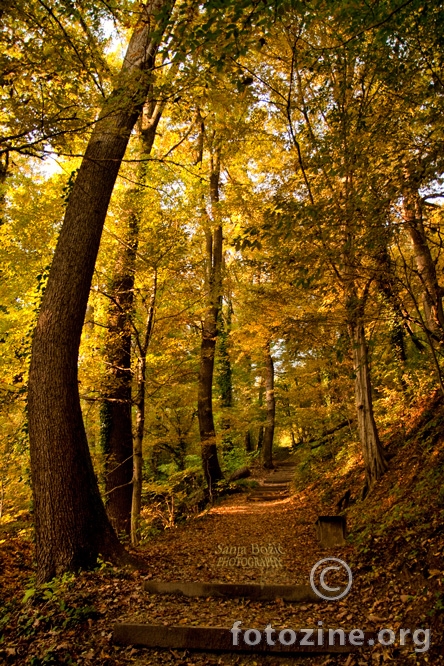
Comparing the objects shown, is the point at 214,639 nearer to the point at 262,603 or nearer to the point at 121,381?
the point at 262,603

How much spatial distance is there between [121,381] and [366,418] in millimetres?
4588

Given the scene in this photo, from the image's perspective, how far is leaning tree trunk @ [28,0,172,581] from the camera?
407 centimetres

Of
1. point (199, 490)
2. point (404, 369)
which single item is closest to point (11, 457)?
point (199, 490)

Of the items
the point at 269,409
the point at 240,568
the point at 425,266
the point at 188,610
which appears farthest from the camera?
the point at 269,409

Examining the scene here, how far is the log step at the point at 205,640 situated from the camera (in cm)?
301

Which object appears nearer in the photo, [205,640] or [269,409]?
[205,640]

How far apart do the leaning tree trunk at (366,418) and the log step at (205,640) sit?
156 inches

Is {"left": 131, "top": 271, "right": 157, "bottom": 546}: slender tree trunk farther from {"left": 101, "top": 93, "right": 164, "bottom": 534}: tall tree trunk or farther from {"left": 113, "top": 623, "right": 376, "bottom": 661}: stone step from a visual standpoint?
{"left": 113, "top": 623, "right": 376, "bottom": 661}: stone step

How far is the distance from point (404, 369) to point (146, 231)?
640 centimetres

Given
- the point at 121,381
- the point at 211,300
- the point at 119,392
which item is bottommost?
the point at 119,392

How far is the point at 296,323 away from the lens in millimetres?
6797

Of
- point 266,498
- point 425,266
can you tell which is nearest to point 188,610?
point 425,266

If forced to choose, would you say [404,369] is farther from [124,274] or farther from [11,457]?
[11,457]

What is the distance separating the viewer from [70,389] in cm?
446
